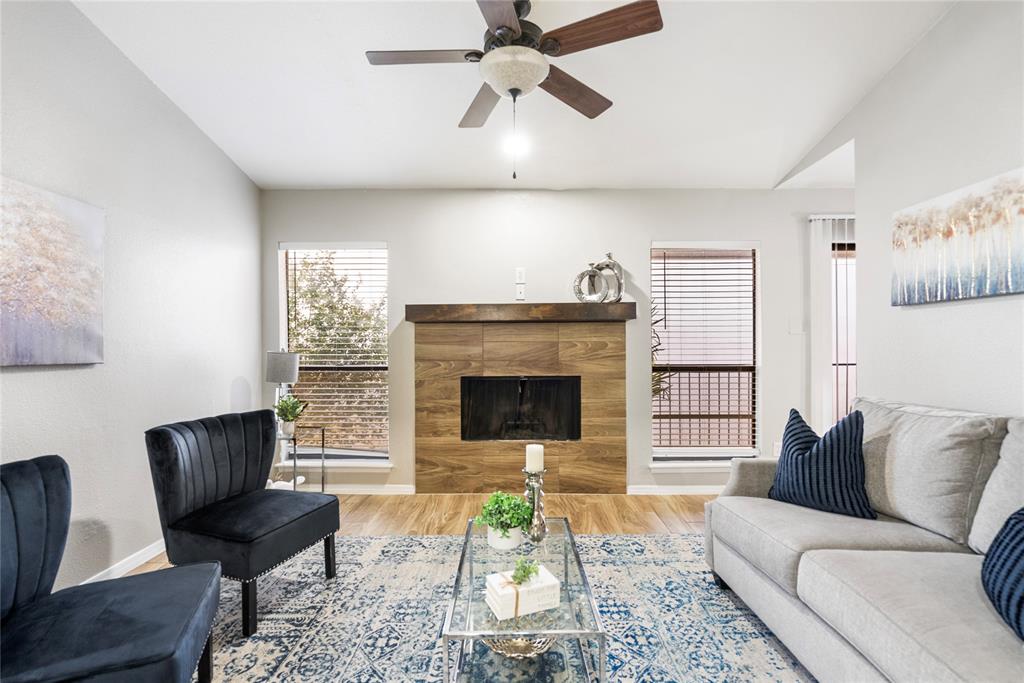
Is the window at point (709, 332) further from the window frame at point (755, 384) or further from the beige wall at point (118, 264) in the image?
the beige wall at point (118, 264)

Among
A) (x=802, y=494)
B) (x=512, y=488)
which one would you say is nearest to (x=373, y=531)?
(x=512, y=488)

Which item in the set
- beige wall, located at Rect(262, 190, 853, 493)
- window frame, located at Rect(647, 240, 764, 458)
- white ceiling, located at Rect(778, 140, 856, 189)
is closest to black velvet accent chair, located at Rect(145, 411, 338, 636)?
beige wall, located at Rect(262, 190, 853, 493)

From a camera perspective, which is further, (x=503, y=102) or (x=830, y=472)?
(x=503, y=102)

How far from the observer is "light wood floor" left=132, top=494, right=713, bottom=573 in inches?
138

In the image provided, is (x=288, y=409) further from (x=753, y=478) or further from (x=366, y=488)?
(x=753, y=478)

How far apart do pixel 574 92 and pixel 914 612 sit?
2.30 meters

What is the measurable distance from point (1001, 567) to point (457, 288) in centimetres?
373

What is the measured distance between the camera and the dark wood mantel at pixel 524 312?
4172 mm

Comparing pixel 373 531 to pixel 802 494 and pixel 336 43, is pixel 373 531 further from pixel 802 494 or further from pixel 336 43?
pixel 336 43

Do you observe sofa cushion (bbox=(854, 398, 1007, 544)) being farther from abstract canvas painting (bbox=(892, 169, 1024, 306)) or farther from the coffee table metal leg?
the coffee table metal leg

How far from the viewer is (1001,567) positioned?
4.63ft

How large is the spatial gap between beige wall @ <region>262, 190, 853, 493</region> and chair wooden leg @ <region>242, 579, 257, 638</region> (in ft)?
7.23

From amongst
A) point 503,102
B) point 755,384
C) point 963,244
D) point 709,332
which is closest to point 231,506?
point 503,102

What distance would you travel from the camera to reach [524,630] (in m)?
1.62
